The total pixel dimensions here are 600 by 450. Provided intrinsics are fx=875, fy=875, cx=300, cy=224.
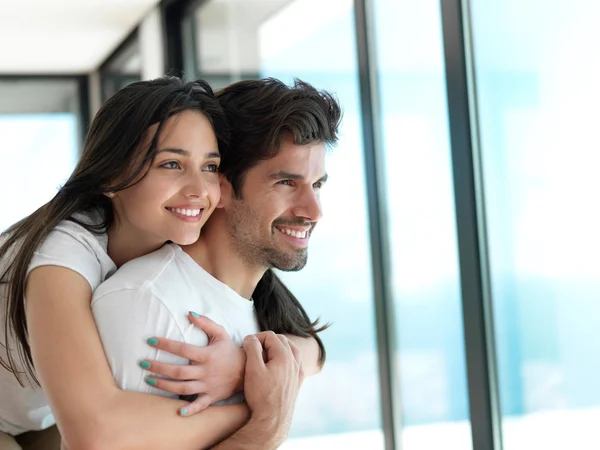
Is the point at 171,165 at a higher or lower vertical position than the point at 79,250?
higher

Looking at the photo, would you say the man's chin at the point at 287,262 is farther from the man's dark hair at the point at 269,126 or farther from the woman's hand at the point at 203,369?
the woman's hand at the point at 203,369

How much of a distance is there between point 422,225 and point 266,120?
1.25 m

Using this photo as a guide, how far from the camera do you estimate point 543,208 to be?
93.7 inches

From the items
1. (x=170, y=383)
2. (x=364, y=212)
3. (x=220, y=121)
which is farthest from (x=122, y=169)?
(x=364, y=212)

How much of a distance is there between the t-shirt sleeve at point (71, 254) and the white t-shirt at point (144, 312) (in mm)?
46

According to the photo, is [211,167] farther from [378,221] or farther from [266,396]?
[378,221]

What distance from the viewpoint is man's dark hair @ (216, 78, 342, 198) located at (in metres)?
1.82

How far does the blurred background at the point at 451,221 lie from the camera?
7.55ft

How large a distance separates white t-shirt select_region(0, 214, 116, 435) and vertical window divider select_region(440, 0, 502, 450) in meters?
1.24

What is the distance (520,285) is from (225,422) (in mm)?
1226

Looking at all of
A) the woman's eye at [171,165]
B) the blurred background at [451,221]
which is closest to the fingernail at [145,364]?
the woman's eye at [171,165]

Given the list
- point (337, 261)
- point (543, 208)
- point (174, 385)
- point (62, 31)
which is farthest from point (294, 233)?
point (62, 31)

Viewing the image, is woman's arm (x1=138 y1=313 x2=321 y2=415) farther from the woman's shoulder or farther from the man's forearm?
the woman's shoulder

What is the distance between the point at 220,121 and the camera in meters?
1.81
